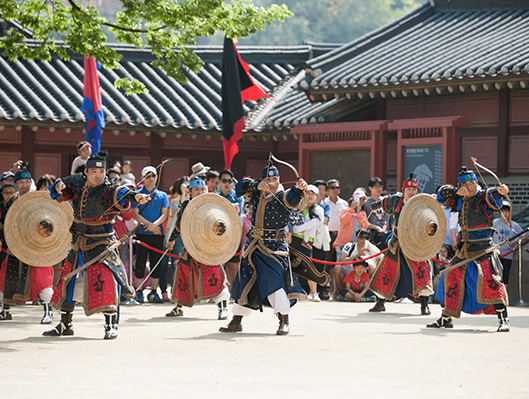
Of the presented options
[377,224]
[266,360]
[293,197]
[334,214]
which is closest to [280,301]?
[293,197]

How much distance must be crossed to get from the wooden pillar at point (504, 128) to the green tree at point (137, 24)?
4018 mm

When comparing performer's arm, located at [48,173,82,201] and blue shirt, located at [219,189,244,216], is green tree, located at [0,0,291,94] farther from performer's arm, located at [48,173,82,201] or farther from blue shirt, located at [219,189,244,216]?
performer's arm, located at [48,173,82,201]

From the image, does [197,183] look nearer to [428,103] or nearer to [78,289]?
[78,289]

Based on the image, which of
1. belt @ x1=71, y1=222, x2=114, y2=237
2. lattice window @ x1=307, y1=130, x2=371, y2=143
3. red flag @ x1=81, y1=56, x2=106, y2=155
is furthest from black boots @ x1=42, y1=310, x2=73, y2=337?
lattice window @ x1=307, y1=130, x2=371, y2=143

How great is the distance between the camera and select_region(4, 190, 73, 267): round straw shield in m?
8.32

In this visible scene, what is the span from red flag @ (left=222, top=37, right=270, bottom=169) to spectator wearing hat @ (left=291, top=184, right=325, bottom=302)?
2251 millimetres

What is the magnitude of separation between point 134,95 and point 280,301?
10097 millimetres

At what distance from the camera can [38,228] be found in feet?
27.3

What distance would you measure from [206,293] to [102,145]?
8.23 meters

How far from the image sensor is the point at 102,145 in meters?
17.3

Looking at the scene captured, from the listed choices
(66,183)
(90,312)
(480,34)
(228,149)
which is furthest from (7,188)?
(480,34)

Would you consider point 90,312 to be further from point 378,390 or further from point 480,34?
point 480,34

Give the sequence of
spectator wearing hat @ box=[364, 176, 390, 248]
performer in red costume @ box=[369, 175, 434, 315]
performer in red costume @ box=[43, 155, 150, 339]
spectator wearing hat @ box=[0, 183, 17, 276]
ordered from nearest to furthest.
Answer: performer in red costume @ box=[43, 155, 150, 339] < spectator wearing hat @ box=[0, 183, 17, 276] < performer in red costume @ box=[369, 175, 434, 315] < spectator wearing hat @ box=[364, 176, 390, 248]

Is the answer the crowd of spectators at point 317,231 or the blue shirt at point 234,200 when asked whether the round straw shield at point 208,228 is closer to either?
the crowd of spectators at point 317,231
